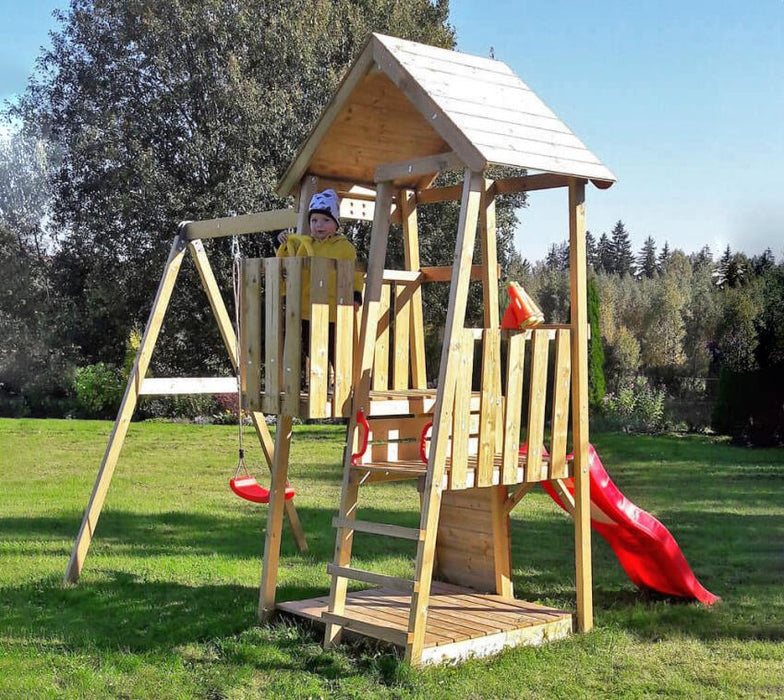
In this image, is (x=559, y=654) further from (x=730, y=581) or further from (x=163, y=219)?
(x=163, y=219)

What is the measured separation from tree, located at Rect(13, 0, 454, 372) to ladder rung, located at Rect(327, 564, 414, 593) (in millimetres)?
16525

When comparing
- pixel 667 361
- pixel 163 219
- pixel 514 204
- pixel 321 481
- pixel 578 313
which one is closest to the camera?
pixel 578 313

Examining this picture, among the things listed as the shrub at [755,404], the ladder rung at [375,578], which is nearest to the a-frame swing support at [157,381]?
the ladder rung at [375,578]

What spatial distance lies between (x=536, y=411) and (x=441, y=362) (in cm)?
105

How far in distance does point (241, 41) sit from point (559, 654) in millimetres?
19852

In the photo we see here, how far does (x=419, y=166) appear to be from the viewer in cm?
552

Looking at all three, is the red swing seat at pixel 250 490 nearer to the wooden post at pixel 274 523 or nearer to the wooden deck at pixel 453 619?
the wooden post at pixel 274 523

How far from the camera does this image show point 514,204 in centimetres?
2392

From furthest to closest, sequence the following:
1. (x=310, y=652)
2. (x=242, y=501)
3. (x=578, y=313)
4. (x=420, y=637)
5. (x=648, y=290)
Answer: (x=648, y=290) < (x=242, y=501) < (x=578, y=313) < (x=310, y=652) < (x=420, y=637)

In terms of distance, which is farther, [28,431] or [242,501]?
[28,431]

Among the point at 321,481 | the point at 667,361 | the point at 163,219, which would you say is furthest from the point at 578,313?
the point at 667,361

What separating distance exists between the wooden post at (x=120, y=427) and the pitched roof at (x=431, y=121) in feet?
4.62

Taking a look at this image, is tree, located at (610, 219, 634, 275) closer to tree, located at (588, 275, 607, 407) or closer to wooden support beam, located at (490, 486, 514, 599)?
tree, located at (588, 275, 607, 407)

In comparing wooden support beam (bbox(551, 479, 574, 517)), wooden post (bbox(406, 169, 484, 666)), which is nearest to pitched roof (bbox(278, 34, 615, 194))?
wooden post (bbox(406, 169, 484, 666))
